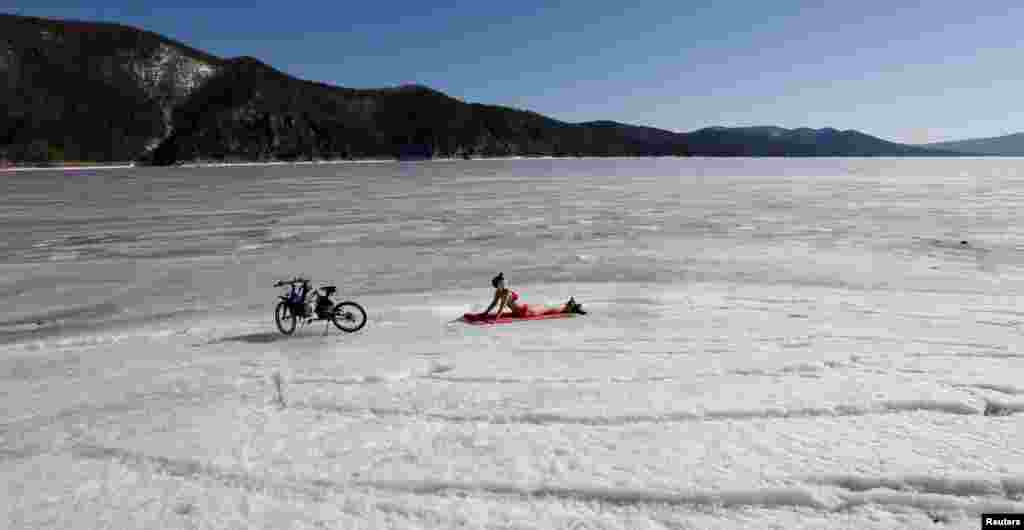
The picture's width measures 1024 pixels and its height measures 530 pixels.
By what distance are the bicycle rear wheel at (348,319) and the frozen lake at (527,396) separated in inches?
15.5

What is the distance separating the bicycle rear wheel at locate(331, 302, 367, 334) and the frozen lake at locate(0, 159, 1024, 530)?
0.39 metres

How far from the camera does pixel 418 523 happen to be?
16.9ft

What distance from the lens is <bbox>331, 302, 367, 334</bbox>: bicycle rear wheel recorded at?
11.9m

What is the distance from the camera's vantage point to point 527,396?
7.88 meters

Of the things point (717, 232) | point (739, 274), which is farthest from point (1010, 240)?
point (739, 274)

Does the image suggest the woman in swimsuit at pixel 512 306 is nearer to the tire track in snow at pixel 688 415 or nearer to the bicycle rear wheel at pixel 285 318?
the bicycle rear wheel at pixel 285 318

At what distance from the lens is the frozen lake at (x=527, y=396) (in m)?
5.47

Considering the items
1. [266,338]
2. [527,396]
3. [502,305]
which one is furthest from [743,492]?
[266,338]

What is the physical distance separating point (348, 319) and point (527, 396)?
5.24 meters

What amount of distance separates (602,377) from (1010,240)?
70.5ft

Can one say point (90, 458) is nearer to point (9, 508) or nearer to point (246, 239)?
point (9, 508)

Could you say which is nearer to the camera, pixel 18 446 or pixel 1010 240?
pixel 18 446

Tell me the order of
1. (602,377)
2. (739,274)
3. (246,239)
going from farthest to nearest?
(246,239)
(739,274)
(602,377)

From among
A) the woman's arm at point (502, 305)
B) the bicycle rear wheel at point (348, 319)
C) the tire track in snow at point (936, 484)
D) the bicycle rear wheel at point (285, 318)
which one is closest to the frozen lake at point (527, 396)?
the tire track in snow at point (936, 484)
